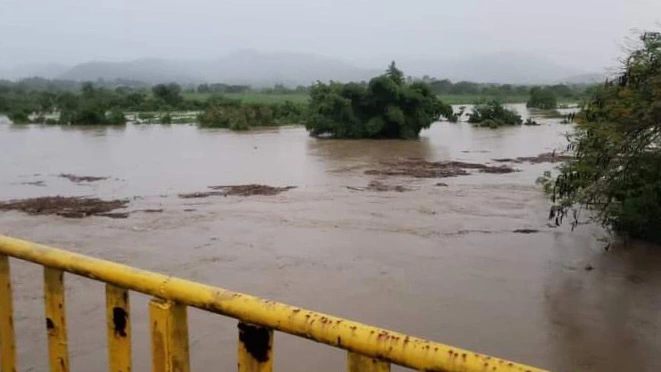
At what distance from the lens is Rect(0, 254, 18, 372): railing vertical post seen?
2631 mm

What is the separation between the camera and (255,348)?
6.26 feet

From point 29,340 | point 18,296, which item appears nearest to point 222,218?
point 18,296

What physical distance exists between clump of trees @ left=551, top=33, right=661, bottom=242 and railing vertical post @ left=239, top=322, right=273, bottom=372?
183 inches

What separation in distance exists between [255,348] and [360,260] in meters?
6.52

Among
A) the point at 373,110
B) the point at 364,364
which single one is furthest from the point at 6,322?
the point at 373,110

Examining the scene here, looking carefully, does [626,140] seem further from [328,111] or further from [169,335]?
[328,111]

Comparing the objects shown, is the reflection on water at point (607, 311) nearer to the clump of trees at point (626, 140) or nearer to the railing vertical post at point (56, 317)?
the clump of trees at point (626, 140)

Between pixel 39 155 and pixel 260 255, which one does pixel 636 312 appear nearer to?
pixel 260 255

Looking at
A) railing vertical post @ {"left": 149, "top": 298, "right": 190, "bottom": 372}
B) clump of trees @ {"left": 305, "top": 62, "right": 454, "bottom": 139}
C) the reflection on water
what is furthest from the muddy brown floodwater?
clump of trees @ {"left": 305, "top": 62, "right": 454, "bottom": 139}

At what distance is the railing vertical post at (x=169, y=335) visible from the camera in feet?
6.72

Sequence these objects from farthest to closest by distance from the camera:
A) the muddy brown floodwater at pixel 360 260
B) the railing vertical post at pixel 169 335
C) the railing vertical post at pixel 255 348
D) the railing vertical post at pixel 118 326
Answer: the muddy brown floodwater at pixel 360 260 → the railing vertical post at pixel 118 326 → the railing vertical post at pixel 169 335 → the railing vertical post at pixel 255 348

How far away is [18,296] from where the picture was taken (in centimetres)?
668

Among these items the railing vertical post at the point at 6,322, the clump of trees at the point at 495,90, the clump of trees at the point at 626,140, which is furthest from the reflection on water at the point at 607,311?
the clump of trees at the point at 495,90

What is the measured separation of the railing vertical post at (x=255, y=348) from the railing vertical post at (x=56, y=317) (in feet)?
2.94
